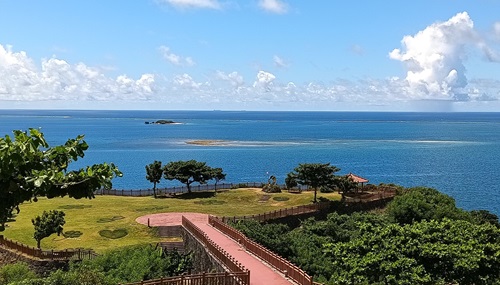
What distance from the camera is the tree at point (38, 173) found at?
763cm

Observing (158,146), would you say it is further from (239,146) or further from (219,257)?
(219,257)

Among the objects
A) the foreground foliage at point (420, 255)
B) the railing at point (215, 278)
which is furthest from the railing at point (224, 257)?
the foreground foliage at point (420, 255)

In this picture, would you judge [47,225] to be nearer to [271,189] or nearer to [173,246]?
[173,246]

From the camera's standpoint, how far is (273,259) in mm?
25344

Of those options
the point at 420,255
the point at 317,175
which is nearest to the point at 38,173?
the point at 420,255

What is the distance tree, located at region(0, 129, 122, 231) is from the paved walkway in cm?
1530

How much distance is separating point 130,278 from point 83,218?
857 inches

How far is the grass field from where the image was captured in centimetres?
3938

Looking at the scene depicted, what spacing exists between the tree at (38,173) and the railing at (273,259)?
47.1ft

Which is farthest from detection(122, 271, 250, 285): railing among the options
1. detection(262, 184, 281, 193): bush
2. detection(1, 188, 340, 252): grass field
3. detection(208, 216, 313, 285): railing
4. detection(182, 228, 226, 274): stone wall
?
detection(262, 184, 281, 193): bush

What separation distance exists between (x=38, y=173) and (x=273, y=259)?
1910 centimetres

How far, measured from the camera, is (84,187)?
8430 millimetres

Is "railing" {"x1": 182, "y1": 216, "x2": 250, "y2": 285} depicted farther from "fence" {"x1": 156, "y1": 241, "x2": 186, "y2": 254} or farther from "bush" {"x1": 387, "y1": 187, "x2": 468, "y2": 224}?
"bush" {"x1": 387, "y1": 187, "x2": 468, "y2": 224}

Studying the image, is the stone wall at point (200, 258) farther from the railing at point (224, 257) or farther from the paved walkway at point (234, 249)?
the paved walkway at point (234, 249)
